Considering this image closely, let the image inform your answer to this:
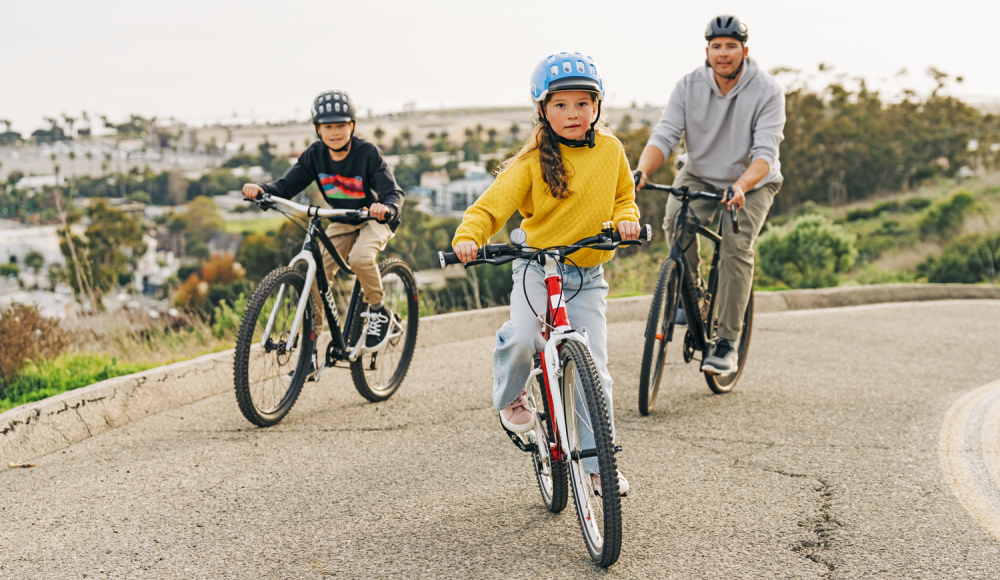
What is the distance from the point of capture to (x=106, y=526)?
3.65m

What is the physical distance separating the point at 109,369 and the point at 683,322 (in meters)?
3.91

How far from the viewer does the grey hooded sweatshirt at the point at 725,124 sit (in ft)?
18.2

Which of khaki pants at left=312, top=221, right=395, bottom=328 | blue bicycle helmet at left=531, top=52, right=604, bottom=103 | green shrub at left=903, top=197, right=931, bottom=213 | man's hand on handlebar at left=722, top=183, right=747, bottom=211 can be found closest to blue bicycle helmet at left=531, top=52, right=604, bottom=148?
blue bicycle helmet at left=531, top=52, right=604, bottom=103

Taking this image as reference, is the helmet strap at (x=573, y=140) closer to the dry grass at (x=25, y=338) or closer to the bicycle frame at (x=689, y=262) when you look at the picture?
the bicycle frame at (x=689, y=262)

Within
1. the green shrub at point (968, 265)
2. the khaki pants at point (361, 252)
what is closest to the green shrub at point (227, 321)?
the khaki pants at point (361, 252)

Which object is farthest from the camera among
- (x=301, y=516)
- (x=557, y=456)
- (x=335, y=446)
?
(x=335, y=446)

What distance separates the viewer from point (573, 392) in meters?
3.30

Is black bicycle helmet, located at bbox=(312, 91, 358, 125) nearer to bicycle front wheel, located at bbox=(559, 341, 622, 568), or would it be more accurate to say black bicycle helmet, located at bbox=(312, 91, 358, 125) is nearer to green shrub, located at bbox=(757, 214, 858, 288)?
bicycle front wheel, located at bbox=(559, 341, 622, 568)

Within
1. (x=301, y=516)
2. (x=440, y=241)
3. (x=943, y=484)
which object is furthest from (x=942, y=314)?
(x=440, y=241)

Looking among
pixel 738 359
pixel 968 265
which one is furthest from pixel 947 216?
pixel 738 359

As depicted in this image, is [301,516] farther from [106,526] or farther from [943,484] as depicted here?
[943,484]

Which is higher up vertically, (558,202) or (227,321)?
(558,202)

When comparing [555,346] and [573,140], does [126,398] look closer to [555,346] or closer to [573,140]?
[555,346]

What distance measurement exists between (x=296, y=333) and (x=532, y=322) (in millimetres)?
2027
